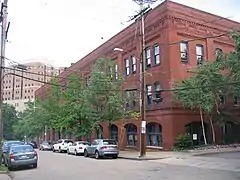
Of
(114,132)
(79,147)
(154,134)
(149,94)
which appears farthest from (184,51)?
(114,132)

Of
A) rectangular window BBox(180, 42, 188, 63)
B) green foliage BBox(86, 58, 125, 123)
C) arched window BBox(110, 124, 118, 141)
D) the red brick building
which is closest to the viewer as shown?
the red brick building

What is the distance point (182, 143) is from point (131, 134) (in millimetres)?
9259

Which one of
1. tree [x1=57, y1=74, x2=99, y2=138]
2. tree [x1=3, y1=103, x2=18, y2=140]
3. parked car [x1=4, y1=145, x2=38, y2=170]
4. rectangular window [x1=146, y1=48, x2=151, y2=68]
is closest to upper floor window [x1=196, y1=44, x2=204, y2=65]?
rectangular window [x1=146, y1=48, x2=151, y2=68]

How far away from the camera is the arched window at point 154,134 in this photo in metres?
33.3

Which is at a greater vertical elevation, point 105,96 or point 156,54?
point 156,54

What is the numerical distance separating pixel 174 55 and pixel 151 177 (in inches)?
768

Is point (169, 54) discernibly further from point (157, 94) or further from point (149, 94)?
point (149, 94)

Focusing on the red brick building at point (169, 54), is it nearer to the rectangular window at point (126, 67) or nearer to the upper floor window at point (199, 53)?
the upper floor window at point (199, 53)

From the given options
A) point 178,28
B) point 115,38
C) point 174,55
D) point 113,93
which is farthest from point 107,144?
point 115,38

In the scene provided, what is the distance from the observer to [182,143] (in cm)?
3066

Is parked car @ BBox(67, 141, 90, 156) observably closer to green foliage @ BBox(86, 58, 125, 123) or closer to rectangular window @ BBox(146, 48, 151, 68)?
green foliage @ BBox(86, 58, 125, 123)

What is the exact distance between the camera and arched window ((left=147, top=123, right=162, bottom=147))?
33.3 m

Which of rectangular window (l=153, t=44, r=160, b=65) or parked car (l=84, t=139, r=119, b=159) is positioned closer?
Answer: parked car (l=84, t=139, r=119, b=159)

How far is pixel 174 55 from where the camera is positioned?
33.0 metres
